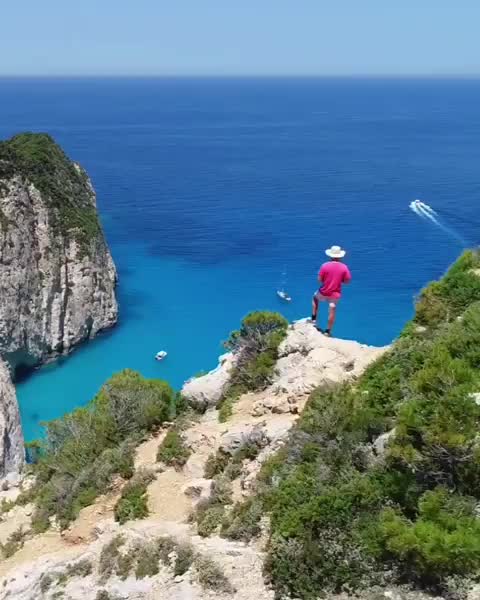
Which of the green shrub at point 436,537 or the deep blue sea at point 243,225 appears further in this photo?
the deep blue sea at point 243,225

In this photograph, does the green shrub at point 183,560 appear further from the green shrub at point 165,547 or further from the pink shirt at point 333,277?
the pink shirt at point 333,277

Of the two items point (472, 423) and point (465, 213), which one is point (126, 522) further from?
point (465, 213)

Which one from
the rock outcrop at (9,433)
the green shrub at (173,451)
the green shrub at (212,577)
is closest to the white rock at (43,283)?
the rock outcrop at (9,433)

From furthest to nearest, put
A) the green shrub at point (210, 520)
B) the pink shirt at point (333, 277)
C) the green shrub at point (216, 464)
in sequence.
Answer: the pink shirt at point (333, 277), the green shrub at point (216, 464), the green shrub at point (210, 520)

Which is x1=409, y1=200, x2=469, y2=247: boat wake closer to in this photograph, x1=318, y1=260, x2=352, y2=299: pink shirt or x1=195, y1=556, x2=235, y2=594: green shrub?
x1=318, y1=260, x2=352, y2=299: pink shirt

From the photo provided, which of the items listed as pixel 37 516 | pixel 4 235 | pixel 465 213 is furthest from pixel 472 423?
pixel 465 213

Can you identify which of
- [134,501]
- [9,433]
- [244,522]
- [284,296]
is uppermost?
[244,522]

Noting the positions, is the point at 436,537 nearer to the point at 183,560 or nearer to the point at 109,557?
the point at 183,560

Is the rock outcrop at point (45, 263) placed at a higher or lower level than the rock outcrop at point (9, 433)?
higher

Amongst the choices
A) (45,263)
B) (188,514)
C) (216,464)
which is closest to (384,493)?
(188,514)
